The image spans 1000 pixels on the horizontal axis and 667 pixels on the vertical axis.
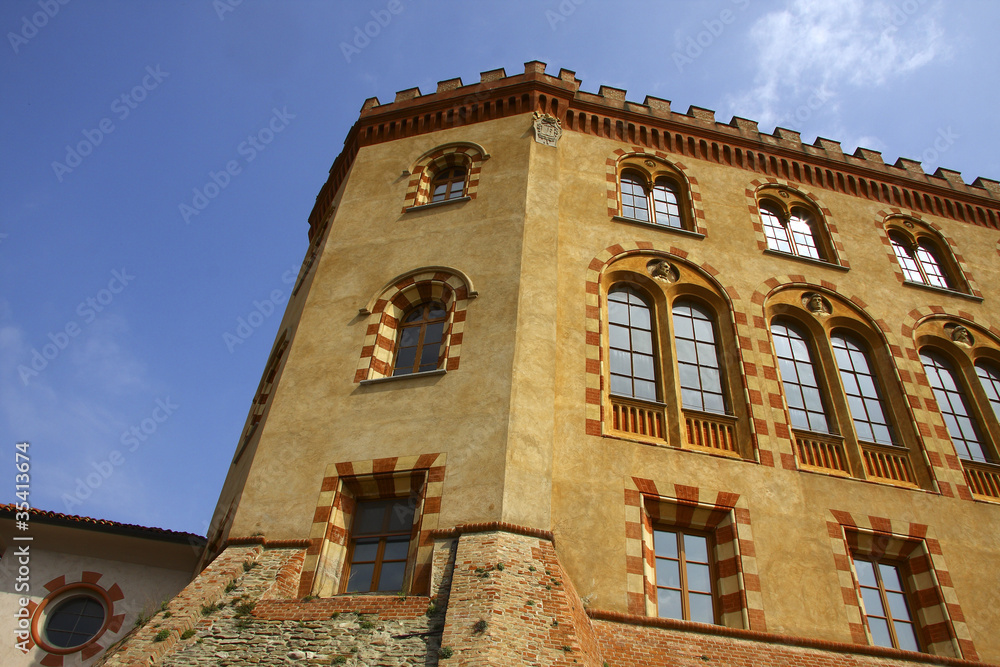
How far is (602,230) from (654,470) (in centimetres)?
595

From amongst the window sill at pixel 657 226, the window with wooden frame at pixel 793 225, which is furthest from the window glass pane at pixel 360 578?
the window with wooden frame at pixel 793 225

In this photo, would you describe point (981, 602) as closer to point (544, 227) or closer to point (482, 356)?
point (482, 356)

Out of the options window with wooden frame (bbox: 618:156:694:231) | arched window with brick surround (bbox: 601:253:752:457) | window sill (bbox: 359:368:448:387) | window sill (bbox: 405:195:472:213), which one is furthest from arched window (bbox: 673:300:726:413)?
window sill (bbox: 405:195:472:213)

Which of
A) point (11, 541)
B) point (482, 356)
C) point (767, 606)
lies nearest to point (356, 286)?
point (482, 356)

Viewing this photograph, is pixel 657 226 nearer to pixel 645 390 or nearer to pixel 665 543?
pixel 645 390

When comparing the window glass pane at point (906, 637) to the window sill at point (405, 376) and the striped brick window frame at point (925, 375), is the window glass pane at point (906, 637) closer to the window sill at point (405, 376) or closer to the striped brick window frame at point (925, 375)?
the striped brick window frame at point (925, 375)

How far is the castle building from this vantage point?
10273mm

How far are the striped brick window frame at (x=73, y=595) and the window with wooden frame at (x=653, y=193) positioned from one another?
41.1 feet

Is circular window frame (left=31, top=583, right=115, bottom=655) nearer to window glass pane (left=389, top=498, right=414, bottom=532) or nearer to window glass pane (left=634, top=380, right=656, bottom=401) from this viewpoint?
window glass pane (left=389, top=498, right=414, bottom=532)

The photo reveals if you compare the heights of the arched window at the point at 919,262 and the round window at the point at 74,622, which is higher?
the arched window at the point at 919,262

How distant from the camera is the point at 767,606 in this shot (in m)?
11.0

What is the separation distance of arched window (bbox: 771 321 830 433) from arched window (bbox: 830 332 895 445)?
568 mm

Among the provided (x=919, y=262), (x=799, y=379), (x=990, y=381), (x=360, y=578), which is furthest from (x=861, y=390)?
(x=360, y=578)

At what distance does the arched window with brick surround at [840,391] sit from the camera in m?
13.6
